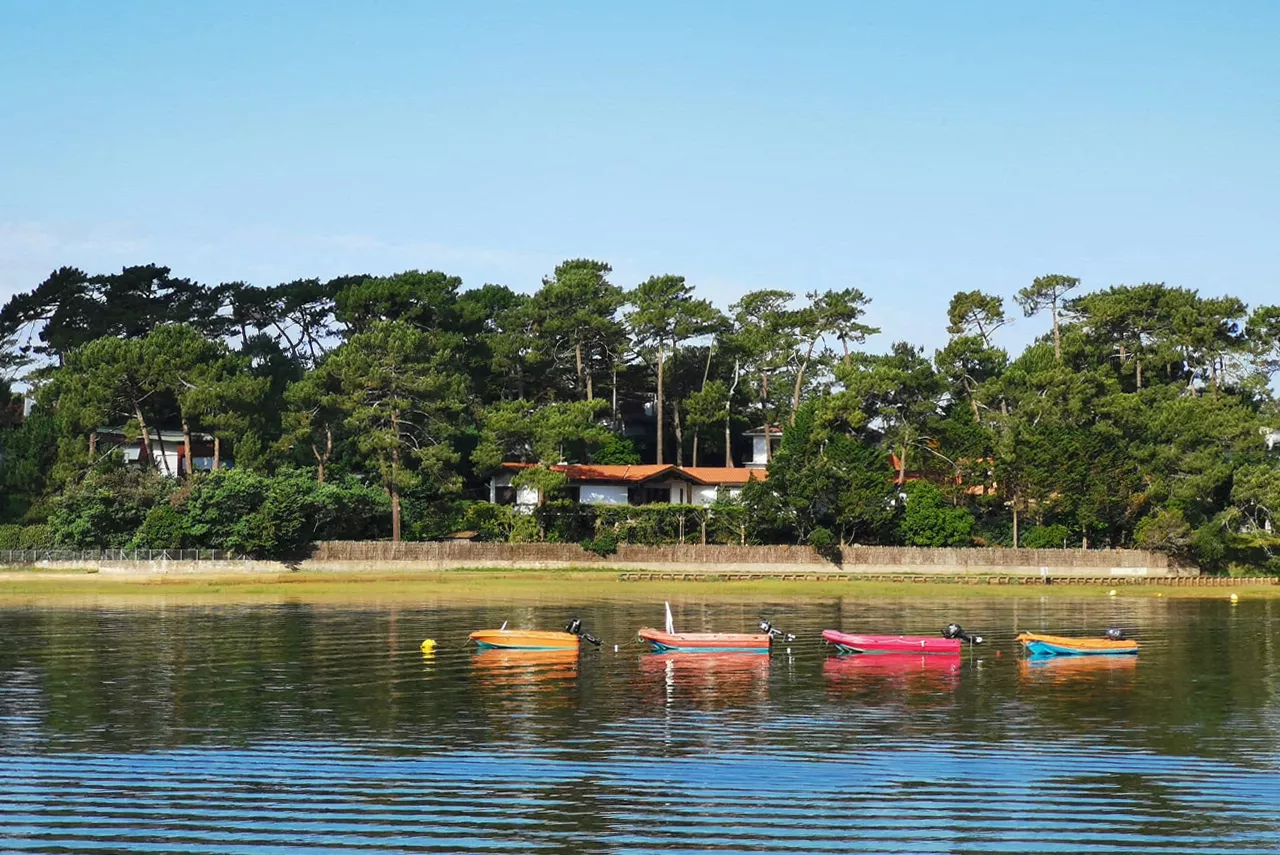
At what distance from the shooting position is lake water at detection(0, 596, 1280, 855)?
1057 inches

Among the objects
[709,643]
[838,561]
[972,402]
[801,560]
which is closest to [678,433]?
[972,402]

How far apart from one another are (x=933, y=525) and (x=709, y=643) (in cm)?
4890

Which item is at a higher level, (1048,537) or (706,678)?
(1048,537)

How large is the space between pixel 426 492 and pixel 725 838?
77.9 m

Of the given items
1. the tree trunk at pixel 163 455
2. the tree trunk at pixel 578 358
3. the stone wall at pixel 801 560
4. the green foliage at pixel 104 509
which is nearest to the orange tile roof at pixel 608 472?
the tree trunk at pixel 578 358

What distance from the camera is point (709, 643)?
2197 inches

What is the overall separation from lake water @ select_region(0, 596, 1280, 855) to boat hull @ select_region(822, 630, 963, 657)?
1.42 m

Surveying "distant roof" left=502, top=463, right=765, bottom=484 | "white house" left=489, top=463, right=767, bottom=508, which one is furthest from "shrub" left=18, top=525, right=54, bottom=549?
"distant roof" left=502, top=463, right=765, bottom=484

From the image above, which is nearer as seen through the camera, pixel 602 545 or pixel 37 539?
pixel 37 539

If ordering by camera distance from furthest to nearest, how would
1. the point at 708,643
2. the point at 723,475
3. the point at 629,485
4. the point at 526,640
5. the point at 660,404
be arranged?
the point at 660,404
the point at 723,475
the point at 629,485
the point at 708,643
the point at 526,640

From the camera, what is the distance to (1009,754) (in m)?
35.0

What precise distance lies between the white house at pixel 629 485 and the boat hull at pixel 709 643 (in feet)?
167

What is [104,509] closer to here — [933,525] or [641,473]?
[641,473]

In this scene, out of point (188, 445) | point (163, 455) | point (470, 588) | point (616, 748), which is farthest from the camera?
point (163, 455)
